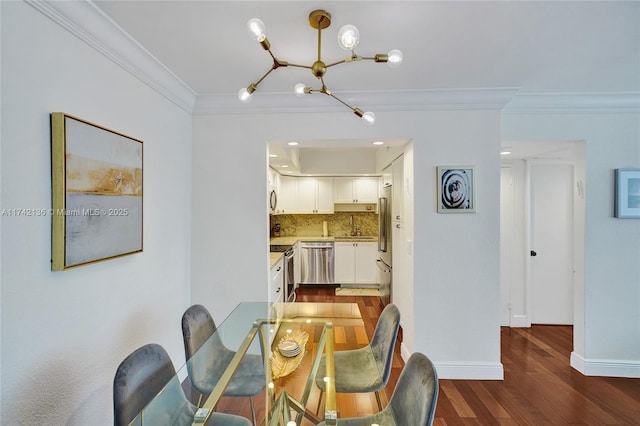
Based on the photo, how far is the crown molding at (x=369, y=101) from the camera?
92.7 inches

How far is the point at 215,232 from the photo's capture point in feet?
8.39

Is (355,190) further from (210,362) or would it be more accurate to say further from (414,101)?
(210,362)

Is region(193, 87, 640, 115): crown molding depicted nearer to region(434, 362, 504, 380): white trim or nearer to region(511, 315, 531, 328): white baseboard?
region(434, 362, 504, 380): white trim

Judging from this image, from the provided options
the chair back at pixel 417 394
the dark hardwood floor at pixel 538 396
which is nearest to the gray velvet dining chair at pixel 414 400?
the chair back at pixel 417 394

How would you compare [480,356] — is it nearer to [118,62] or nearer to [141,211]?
[141,211]

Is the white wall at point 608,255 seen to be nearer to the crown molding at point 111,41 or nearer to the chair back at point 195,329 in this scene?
the chair back at point 195,329

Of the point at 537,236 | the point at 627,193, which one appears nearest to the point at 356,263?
the point at 537,236

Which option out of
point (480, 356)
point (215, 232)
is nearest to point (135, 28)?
point (215, 232)

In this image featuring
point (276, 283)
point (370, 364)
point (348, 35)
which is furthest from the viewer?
point (276, 283)

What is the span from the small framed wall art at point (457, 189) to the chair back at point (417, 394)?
153 centimetres

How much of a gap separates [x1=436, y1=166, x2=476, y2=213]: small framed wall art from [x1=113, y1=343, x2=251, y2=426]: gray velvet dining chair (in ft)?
7.04

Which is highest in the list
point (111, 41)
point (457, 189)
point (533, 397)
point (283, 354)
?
point (111, 41)

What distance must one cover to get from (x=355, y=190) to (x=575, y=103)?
3308 mm

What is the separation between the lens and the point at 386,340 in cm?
176
